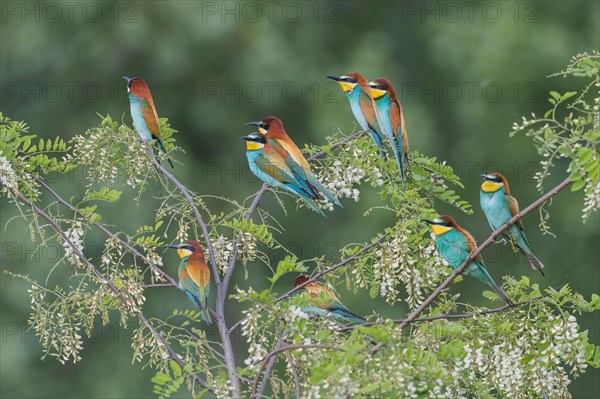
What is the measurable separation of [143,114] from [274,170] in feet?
3.25

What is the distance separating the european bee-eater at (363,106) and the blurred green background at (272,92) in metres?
5.58

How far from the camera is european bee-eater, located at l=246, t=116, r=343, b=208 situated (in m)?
3.53

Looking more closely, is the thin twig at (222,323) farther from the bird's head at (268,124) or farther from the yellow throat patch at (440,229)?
the yellow throat patch at (440,229)

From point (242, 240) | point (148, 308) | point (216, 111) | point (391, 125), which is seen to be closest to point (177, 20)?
point (216, 111)

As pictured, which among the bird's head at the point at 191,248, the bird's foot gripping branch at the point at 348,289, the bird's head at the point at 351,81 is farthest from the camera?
the bird's head at the point at 351,81

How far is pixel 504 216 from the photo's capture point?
3.57m

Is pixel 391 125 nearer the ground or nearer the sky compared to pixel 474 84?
nearer the sky

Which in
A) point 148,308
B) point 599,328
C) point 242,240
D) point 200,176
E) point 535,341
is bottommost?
point 599,328

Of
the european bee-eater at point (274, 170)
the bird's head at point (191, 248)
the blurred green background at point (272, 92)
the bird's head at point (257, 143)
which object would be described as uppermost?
the bird's head at point (257, 143)

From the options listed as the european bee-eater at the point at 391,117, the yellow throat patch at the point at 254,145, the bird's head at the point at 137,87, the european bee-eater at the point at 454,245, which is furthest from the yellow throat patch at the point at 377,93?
the bird's head at the point at 137,87

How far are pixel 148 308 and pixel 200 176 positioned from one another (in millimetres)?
1374

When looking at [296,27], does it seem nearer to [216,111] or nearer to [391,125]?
[216,111]

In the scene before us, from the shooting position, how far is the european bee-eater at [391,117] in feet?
12.4

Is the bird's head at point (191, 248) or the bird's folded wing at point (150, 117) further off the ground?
the bird's folded wing at point (150, 117)
